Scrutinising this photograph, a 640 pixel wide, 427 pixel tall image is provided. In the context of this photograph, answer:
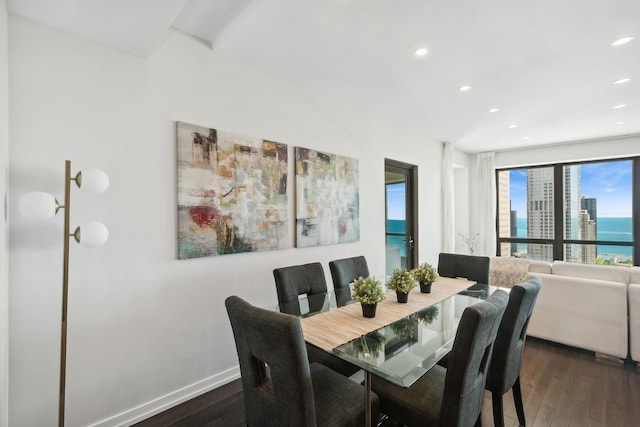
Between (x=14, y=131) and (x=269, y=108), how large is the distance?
68.1 inches

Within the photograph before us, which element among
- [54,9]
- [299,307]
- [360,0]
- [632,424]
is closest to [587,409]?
[632,424]

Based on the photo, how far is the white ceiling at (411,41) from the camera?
6.08 ft

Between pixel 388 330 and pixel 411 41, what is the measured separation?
2005 mm

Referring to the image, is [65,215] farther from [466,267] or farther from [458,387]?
[466,267]

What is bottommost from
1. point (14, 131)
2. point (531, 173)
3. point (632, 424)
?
point (632, 424)

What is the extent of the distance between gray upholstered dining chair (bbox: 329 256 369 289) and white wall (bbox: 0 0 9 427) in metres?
2.06

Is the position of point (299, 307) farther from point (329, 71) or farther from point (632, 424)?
point (632, 424)

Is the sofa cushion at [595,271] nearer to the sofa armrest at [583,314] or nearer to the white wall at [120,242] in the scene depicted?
the sofa armrest at [583,314]

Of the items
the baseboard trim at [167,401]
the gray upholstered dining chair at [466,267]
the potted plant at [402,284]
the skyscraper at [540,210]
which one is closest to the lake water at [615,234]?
the skyscraper at [540,210]

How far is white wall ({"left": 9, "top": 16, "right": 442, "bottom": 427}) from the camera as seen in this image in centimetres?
173

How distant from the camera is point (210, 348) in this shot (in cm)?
245

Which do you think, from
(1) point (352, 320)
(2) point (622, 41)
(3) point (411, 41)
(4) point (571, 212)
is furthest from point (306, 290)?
(4) point (571, 212)

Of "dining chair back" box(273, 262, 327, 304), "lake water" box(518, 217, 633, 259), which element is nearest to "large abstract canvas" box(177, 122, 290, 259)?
"dining chair back" box(273, 262, 327, 304)

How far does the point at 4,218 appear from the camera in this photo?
1517 millimetres
